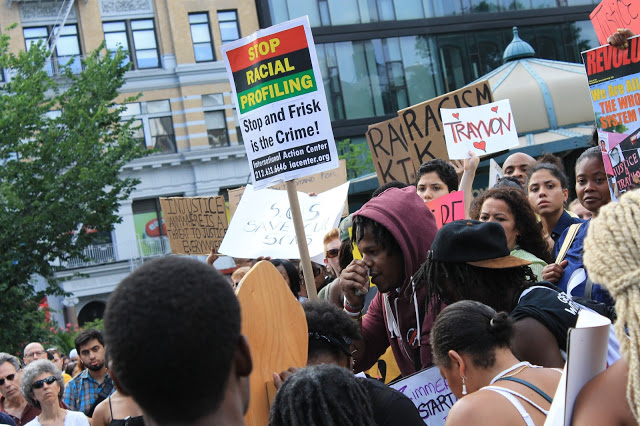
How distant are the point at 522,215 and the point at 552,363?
176 cm

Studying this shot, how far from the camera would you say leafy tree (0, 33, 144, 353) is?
1889 cm

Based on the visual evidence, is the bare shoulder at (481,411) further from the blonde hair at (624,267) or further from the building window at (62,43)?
the building window at (62,43)

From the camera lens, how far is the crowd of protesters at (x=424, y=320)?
1.54 metres

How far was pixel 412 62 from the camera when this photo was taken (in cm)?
3023

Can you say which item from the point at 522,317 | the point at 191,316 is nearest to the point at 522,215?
the point at 522,317

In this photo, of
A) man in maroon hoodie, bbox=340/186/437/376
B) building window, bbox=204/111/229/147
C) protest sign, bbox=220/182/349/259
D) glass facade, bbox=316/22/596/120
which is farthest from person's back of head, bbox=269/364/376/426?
building window, bbox=204/111/229/147

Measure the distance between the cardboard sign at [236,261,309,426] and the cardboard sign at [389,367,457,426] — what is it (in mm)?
870

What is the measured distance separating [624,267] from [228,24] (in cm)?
3243

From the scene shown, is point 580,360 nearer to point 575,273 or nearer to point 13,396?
point 575,273

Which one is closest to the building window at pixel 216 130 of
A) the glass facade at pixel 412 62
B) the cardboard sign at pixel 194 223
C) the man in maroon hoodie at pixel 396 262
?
the glass facade at pixel 412 62

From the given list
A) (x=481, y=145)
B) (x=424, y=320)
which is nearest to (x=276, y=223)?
(x=481, y=145)

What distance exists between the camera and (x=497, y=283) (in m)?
3.31

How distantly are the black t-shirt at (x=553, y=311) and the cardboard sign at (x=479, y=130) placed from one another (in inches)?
186

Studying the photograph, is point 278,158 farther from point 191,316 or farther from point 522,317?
point 191,316
